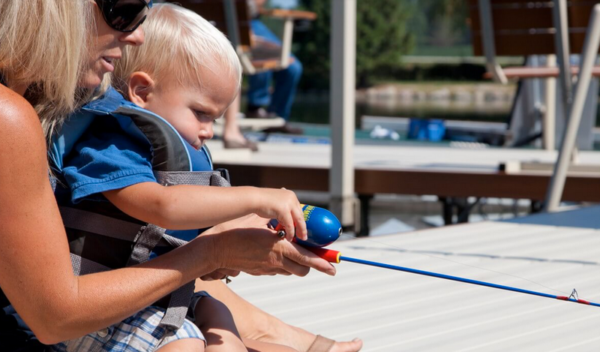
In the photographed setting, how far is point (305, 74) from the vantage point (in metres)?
44.6

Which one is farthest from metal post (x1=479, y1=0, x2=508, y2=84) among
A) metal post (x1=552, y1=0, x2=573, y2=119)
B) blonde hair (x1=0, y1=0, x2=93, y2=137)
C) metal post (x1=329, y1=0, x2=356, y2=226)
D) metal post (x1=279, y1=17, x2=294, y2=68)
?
blonde hair (x1=0, y1=0, x2=93, y2=137)

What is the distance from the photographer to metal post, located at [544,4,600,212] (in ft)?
11.4

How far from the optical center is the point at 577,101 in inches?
140

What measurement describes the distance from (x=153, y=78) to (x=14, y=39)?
0.43 m

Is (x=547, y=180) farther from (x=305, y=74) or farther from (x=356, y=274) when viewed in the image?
→ (x=305, y=74)

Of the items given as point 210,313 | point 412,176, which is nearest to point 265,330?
point 210,313

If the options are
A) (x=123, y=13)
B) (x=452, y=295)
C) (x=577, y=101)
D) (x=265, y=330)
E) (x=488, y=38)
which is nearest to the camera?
(x=123, y=13)

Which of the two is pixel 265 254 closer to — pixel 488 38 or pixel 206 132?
pixel 206 132

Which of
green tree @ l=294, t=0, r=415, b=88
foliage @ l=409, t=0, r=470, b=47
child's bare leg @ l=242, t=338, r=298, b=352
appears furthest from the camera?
green tree @ l=294, t=0, r=415, b=88

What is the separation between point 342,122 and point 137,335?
2937 millimetres

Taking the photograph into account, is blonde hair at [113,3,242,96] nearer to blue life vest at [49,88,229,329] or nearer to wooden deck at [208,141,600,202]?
blue life vest at [49,88,229,329]

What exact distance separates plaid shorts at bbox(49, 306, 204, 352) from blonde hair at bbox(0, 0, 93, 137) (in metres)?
0.38

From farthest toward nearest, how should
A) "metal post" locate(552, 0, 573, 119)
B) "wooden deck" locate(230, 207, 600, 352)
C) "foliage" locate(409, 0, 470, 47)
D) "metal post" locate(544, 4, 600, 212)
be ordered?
"foliage" locate(409, 0, 470, 47) → "metal post" locate(552, 0, 573, 119) → "metal post" locate(544, 4, 600, 212) → "wooden deck" locate(230, 207, 600, 352)

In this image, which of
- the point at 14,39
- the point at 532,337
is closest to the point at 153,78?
the point at 14,39
